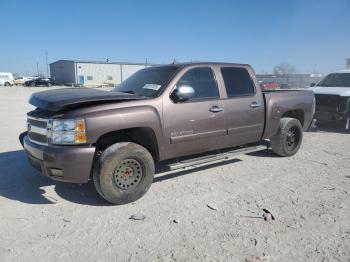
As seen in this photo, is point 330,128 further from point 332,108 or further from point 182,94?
point 182,94

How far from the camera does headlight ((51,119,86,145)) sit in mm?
3922

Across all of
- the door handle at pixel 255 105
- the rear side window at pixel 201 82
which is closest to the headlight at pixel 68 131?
the rear side window at pixel 201 82

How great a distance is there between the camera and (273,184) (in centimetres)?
508

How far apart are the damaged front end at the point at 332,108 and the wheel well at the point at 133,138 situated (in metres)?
7.12

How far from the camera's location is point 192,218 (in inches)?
154

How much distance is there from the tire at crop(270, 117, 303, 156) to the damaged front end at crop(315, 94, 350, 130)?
3634 mm

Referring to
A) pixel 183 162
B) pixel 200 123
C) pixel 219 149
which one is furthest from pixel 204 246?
pixel 219 149

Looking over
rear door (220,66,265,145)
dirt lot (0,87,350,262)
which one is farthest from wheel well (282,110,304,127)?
dirt lot (0,87,350,262)

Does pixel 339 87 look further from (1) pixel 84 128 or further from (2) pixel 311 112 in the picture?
(1) pixel 84 128

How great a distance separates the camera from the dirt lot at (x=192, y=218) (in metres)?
3.19

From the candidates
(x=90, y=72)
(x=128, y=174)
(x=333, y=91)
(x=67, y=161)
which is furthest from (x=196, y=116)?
(x=90, y=72)

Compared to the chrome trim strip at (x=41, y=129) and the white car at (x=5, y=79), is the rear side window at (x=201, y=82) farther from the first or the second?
the white car at (x=5, y=79)

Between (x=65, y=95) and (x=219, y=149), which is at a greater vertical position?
(x=65, y=95)

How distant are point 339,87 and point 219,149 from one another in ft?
22.3
